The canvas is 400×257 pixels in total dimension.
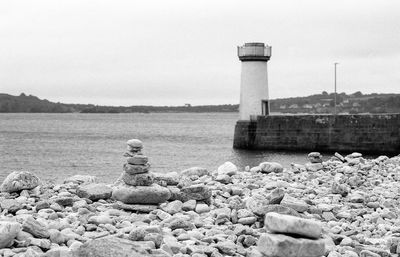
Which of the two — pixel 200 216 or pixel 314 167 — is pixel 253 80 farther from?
pixel 200 216

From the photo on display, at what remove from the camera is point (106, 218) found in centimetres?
852

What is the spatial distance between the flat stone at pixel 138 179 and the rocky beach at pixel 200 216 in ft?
0.05

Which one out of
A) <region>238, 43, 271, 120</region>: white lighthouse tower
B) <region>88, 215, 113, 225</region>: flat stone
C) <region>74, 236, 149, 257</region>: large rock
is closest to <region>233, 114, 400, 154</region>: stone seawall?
<region>238, 43, 271, 120</region>: white lighthouse tower

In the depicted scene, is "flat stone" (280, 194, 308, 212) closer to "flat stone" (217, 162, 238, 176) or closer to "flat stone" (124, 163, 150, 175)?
"flat stone" (124, 163, 150, 175)

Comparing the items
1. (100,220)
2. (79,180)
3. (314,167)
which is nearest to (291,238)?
(100,220)

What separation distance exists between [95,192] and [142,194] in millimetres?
907

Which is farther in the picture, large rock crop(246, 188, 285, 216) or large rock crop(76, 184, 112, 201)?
large rock crop(76, 184, 112, 201)

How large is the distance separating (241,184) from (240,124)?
2655 centimetres

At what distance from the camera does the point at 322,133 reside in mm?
36531

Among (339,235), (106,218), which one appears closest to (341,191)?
(339,235)

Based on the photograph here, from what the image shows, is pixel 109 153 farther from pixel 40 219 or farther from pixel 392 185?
pixel 40 219

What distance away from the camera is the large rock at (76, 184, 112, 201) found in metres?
10.1

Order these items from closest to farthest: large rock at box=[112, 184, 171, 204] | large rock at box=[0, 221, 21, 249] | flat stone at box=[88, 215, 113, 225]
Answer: large rock at box=[0, 221, 21, 249] → flat stone at box=[88, 215, 113, 225] → large rock at box=[112, 184, 171, 204]

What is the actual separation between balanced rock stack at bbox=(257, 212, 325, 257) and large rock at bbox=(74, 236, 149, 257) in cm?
113
